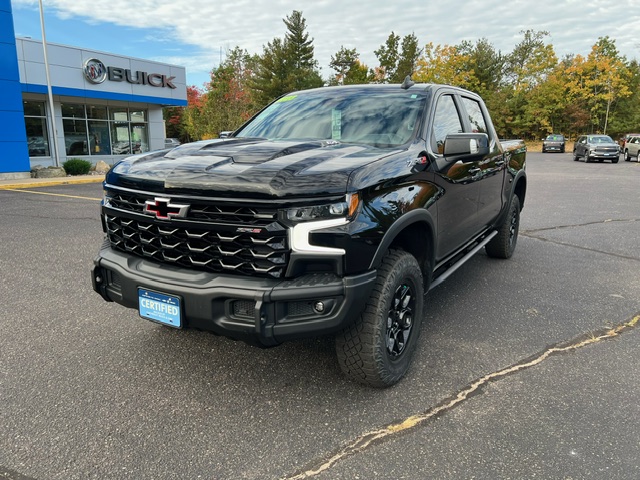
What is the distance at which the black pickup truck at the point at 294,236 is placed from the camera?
2.38m

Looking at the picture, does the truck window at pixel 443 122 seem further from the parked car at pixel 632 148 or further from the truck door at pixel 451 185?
the parked car at pixel 632 148

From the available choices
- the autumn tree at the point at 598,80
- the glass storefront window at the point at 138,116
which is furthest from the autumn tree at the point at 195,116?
the autumn tree at the point at 598,80

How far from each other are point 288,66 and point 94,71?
35.4m

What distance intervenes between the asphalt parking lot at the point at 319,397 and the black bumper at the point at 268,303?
0.54 metres

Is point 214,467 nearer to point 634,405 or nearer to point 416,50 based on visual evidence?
point 634,405

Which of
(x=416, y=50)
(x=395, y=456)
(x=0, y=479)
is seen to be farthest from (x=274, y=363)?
(x=416, y=50)

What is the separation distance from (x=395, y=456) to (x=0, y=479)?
1772 millimetres

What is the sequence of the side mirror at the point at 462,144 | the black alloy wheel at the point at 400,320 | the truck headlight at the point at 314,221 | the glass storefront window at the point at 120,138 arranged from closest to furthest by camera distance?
the truck headlight at the point at 314,221
the black alloy wheel at the point at 400,320
the side mirror at the point at 462,144
the glass storefront window at the point at 120,138

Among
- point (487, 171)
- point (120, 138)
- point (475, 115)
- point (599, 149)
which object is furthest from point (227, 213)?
point (599, 149)

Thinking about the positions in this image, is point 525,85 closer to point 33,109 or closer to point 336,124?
point 33,109

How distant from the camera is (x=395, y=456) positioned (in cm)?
230

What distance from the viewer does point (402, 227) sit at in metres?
2.76

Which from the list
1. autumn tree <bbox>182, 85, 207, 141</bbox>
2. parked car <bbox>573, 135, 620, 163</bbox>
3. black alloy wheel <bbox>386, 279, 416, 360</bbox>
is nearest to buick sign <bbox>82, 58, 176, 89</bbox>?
autumn tree <bbox>182, 85, 207, 141</bbox>

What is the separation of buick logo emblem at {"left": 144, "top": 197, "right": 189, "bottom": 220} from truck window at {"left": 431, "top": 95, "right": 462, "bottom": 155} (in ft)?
5.88
